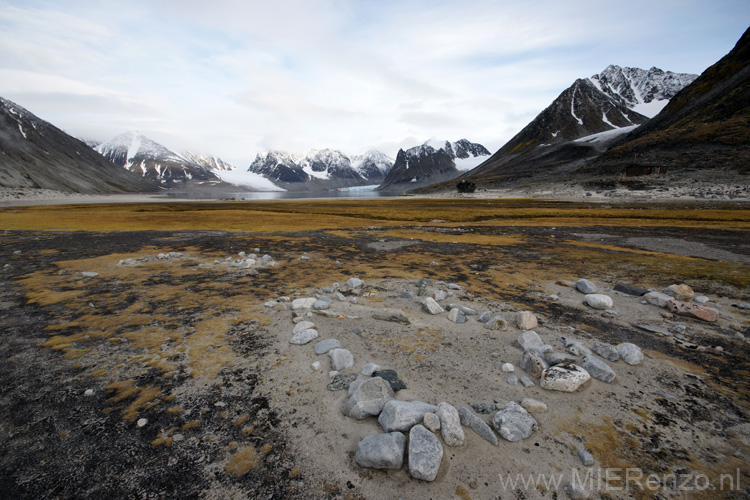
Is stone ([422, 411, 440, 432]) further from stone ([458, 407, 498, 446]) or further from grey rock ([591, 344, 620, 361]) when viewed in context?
grey rock ([591, 344, 620, 361])

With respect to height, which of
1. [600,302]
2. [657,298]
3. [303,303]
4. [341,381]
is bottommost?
[341,381]

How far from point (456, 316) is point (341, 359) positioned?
305cm

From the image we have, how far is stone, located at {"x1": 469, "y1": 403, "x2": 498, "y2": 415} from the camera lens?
4.09m

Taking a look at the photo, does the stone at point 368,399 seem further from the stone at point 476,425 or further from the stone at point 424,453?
the stone at point 476,425

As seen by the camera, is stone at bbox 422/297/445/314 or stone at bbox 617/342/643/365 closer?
stone at bbox 617/342/643/365

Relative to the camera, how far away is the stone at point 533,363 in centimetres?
482

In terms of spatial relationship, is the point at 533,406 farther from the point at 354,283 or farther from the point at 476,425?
the point at 354,283

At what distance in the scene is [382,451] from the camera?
3.29 m

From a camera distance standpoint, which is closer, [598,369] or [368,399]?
[368,399]

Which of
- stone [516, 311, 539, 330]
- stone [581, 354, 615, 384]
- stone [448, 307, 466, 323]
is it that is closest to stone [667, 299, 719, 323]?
stone [516, 311, 539, 330]

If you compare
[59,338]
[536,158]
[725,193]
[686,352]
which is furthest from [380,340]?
[536,158]

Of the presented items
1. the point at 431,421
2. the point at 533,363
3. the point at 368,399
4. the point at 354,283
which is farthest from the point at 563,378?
the point at 354,283

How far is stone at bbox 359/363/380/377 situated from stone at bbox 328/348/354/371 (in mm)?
299

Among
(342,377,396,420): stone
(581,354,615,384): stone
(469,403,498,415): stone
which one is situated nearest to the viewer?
(342,377,396,420): stone
